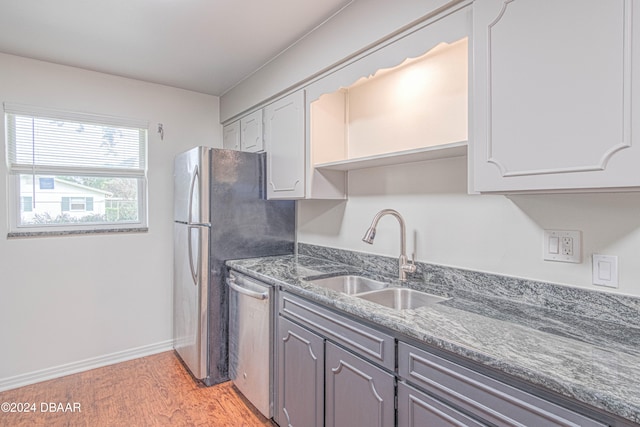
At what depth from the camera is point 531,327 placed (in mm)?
1117

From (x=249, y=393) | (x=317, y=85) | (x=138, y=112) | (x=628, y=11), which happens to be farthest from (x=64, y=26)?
(x=628, y=11)

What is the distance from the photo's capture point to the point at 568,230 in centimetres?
128

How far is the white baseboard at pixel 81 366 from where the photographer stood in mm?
2426

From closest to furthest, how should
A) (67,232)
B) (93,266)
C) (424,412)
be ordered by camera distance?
1. (424,412)
2. (67,232)
3. (93,266)

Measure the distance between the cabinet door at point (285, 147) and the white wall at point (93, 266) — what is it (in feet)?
3.46

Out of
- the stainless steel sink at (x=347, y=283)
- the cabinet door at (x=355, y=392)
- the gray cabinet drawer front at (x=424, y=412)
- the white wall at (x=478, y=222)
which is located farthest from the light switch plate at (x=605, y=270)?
the stainless steel sink at (x=347, y=283)

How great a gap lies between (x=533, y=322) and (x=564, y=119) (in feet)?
2.19

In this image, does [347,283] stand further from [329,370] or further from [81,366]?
[81,366]

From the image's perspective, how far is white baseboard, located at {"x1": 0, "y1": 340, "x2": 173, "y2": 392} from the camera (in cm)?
243

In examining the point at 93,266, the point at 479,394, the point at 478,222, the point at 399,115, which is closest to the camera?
the point at 479,394

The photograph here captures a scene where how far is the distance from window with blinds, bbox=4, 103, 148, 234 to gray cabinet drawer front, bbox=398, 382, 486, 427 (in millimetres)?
2599

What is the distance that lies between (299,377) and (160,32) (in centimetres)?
214

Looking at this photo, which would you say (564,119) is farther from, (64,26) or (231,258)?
(64,26)

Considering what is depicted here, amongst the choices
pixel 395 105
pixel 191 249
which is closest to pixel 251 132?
pixel 191 249
